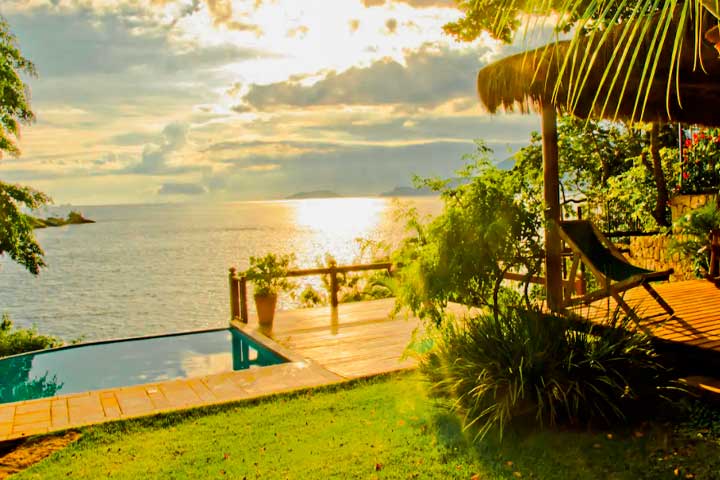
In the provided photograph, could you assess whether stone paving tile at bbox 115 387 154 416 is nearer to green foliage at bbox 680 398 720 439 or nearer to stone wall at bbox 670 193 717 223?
green foliage at bbox 680 398 720 439

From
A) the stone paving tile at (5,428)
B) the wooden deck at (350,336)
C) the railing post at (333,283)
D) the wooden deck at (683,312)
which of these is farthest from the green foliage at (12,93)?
the wooden deck at (683,312)

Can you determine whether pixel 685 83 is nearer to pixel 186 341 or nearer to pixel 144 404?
pixel 144 404

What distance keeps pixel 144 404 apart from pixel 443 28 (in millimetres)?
7280

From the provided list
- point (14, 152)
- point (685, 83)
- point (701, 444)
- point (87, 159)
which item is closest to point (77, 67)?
point (87, 159)

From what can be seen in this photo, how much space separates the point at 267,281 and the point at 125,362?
201cm

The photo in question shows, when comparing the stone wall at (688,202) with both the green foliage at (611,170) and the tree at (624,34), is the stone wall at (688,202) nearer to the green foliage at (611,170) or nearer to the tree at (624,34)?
the green foliage at (611,170)

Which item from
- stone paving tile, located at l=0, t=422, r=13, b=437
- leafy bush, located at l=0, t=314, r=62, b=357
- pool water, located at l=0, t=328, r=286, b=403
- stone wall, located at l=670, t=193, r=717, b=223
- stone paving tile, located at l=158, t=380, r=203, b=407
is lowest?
leafy bush, located at l=0, t=314, r=62, b=357

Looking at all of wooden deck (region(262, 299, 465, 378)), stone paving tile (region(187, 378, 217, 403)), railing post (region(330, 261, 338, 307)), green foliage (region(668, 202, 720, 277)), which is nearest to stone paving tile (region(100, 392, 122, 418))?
stone paving tile (region(187, 378, 217, 403))

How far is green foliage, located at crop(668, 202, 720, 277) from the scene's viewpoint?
7402mm

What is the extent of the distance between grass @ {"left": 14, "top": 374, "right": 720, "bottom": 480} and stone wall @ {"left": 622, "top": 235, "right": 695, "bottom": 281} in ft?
17.7

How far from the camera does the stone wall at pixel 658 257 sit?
822cm

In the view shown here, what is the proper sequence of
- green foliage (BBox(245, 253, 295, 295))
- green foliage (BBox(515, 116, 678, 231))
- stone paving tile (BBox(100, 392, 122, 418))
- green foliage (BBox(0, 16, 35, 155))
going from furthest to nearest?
green foliage (BBox(515, 116, 678, 231)) → green foliage (BBox(0, 16, 35, 155)) → green foliage (BBox(245, 253, 295, 295)) → stone paving tile (BBox(100, 392, 122, 418))

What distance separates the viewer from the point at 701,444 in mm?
3320

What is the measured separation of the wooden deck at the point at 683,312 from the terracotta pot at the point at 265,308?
13.2 ft
